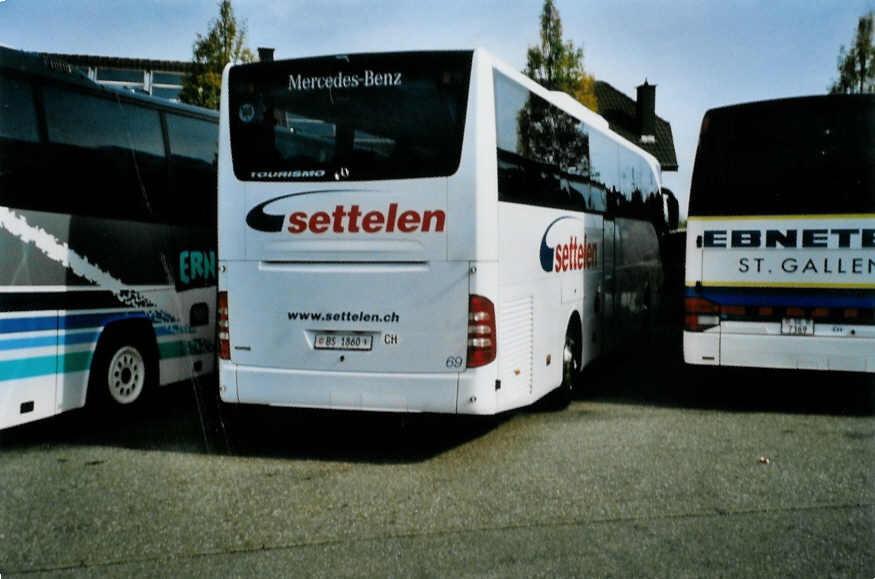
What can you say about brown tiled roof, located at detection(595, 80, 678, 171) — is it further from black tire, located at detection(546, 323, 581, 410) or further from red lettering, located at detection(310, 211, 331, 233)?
red lettering, located at detection(310, 211, 331, 233)

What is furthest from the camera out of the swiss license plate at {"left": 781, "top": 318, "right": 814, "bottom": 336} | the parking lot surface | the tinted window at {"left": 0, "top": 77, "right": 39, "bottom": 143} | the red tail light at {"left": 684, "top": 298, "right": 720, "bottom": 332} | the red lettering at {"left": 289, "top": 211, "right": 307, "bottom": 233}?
the red tail light at {"left": 684, "top": 298, "right": 720, "bottom": 332}

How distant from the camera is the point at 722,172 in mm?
9867

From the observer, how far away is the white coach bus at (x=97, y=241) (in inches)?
314

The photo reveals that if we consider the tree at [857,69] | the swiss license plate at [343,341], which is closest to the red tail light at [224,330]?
the swiss license plate at [343,341]

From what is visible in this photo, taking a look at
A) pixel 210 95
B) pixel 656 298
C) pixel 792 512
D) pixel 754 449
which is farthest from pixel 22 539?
pixel 210 95

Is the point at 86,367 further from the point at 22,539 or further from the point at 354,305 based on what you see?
the point at 22,539

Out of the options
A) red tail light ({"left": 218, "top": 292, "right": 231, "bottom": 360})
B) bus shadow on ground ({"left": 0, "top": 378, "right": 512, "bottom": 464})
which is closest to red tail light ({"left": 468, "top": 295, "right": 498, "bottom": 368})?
bus shadow on ground ({"left": 0, "top": 378, "right": 512, "bottom": 464})

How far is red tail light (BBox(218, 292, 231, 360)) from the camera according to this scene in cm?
814

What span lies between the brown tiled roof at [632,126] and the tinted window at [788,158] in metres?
38.8

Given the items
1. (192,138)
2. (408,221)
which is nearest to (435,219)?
(408,221)

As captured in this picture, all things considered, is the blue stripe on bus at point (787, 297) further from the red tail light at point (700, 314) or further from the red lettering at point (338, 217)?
the red lettering at point (338, 217)

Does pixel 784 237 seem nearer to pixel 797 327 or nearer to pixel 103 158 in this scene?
pixel 797 327

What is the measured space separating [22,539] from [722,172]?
23.9 feet

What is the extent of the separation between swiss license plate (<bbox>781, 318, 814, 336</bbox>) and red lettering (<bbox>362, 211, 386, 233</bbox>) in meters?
4.43
